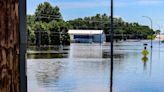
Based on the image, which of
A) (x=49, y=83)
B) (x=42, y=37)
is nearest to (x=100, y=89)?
(x=49, y=83)

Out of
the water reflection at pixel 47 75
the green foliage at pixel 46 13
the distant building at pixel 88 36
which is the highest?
the green foliage at pixel 46 13

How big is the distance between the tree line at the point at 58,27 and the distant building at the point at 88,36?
100 centimetres

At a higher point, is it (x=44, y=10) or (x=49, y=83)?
(x=44, y=10)

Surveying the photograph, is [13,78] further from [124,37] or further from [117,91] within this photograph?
[124,37]

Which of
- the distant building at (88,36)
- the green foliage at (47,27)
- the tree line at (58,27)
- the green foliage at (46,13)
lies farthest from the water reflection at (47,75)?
the distant building at (88,36)

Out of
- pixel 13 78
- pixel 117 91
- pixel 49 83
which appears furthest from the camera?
pixel 49 83

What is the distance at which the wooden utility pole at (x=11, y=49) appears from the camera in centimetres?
248

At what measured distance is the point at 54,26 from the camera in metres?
72.9

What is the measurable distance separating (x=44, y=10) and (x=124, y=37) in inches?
781

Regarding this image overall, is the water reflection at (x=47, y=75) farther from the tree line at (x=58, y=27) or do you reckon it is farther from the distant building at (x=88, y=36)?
the distant building at (x=88, y=36)

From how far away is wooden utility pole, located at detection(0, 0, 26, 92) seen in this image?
2479 mm

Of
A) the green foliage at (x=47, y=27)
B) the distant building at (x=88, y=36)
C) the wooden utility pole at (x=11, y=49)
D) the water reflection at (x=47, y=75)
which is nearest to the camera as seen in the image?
the wooden utility pole at (x=11, y=49)

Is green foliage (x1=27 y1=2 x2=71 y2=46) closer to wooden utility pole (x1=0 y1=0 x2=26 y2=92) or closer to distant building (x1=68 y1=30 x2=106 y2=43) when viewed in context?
distant building (x1=68 y1=30 x2=106 y2=43)

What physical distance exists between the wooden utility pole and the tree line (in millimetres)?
52197
